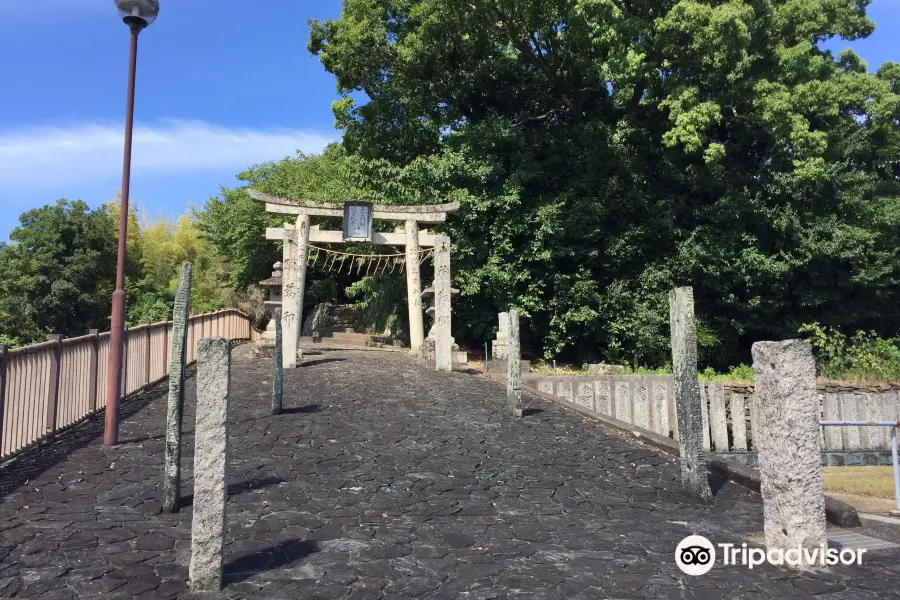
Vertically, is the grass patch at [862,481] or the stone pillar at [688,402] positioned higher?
the stone pillar at [688,402]

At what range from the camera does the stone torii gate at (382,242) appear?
15094mm

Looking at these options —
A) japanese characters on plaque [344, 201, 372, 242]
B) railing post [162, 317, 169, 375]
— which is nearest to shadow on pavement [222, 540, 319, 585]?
railing post [162, 317, 169, 375]

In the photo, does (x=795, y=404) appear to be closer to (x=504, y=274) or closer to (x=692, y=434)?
(x=692, y=434)

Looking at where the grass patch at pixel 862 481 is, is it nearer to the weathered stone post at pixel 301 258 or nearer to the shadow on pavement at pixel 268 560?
the shadow on pavement at pixel 268 560

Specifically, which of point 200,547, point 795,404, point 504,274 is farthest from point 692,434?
point 504,274

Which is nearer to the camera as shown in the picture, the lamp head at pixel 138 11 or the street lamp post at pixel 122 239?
the street lamp post at pixel 122 239

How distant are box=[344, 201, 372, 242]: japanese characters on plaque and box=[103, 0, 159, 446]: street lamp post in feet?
27.4

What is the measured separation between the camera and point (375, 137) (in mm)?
22578

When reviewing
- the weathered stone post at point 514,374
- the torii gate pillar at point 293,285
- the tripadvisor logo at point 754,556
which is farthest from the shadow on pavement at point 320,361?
the tripadvisor logo at point 754,556

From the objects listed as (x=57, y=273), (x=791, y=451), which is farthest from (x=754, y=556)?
(x=57, y=273)

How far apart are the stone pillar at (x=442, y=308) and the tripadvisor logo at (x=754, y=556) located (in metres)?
10.4

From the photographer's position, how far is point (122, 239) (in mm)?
8234

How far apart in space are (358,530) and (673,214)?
18.7m

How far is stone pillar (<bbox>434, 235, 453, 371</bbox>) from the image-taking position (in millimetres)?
15055
